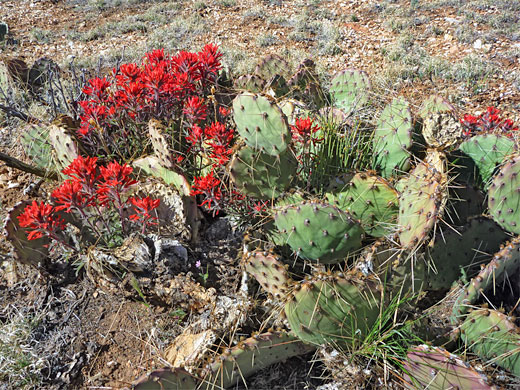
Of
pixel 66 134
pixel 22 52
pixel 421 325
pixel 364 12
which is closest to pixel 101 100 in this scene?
pixel 66 134

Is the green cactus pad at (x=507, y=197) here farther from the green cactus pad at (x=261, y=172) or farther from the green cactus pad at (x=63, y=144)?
the green cactus pad at (x=63, y=144)

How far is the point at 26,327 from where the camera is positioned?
2.30 m

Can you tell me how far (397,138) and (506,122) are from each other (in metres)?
0.73

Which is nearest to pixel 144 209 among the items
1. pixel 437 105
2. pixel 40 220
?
pixel 40 220

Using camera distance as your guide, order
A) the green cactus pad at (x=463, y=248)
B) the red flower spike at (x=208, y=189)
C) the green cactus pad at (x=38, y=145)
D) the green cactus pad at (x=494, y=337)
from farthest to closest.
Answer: the green cactus pad at (x=38, y=145) → the red flower spike at (x=208, y=189) → the green cactus pad at (x=463, y=248) → the green cactus pad at (x=494, y=337)

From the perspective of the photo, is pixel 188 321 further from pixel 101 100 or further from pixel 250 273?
pixel 101 100

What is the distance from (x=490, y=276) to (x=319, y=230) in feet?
2.63

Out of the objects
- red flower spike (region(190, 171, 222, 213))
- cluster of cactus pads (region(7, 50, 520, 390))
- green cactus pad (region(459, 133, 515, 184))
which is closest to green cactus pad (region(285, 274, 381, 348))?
cluster of cactus pads (region(7, 50, 520, 390))

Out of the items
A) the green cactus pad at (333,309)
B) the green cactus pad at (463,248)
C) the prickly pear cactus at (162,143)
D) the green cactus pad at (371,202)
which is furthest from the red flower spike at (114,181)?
the green cactus pad at (463,248)

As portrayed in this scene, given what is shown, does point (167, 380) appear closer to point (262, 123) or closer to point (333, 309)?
point (333, 309)

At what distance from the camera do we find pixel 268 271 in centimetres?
210

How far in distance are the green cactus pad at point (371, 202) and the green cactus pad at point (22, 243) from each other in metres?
1.69

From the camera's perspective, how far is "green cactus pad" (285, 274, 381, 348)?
1.83 metres

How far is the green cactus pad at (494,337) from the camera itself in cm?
182
